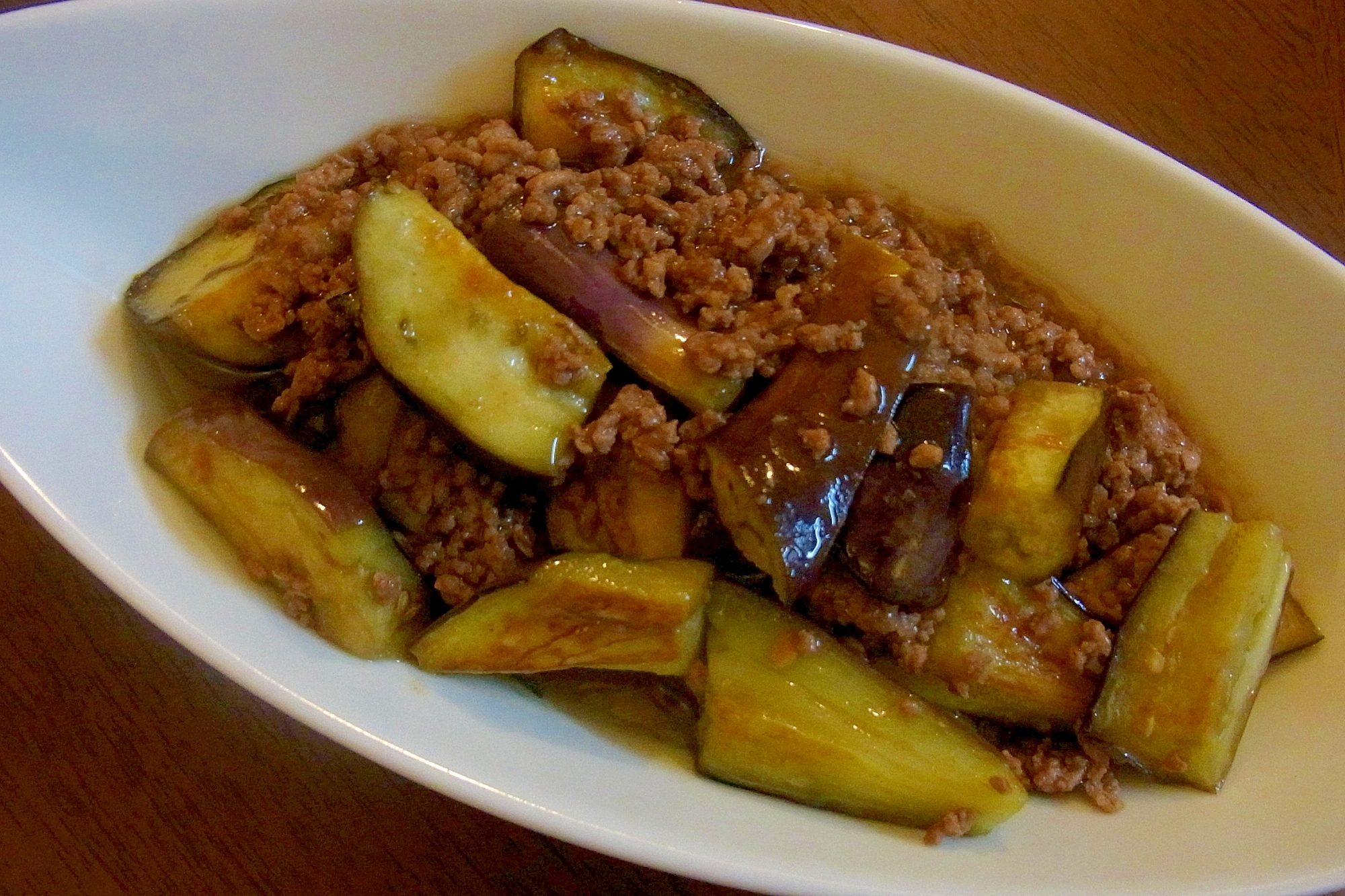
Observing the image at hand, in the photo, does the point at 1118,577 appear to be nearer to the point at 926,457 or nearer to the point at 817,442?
the point at 926,457

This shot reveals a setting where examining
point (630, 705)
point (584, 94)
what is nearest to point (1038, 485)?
point (630, 705)

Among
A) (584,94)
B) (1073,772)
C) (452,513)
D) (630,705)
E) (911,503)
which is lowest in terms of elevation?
(630,705)

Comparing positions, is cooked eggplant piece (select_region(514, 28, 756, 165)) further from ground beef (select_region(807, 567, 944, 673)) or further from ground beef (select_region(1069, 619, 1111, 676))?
ground beef (select_region(1069, 619, 1111, 676))

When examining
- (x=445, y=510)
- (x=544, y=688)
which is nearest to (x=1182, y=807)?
(x=544, y=688)

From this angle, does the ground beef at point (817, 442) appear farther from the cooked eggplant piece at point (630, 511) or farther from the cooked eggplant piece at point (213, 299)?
the cooked eggplant piece at point (213, 299)

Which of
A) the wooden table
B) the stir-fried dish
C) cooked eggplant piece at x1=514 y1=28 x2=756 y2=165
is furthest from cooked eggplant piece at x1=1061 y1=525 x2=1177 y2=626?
cooked eggplant piece at x1=514 y1=28 x2=756 y2=165

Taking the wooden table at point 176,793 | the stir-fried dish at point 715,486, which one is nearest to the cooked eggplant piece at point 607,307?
the stir-fried dish at point 715,486
